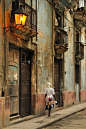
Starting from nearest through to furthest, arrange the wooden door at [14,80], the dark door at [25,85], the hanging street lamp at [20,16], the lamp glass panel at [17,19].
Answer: the hanging street lamp at [20,16], the lamp glass panel at [17,19], the wooden door at [14,80], the dark door at [25,85]

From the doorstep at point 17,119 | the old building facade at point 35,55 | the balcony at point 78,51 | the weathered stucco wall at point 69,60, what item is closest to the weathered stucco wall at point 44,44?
the old building facade at point 35,55

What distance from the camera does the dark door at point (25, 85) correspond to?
1205cm

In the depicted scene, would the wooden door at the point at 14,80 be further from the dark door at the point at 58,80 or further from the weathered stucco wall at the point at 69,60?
the weathered stucco wall at the point at 69,60

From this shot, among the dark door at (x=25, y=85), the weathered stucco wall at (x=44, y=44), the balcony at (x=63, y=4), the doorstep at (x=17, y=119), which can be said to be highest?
the balcony at (x=63, y=4)

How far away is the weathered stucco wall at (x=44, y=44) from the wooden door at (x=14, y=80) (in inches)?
78.4

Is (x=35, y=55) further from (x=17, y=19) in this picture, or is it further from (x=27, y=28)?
(x=17, y=19)

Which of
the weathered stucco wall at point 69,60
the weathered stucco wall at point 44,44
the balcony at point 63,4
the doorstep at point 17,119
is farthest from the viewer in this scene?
the weathered stucco wall at point 69,60

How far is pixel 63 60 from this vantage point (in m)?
17.5

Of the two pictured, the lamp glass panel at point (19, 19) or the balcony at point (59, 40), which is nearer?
the lamp glass panel at point (19, 19)

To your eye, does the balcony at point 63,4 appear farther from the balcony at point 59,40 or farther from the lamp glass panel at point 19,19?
the lamp glass panel at point 19,19

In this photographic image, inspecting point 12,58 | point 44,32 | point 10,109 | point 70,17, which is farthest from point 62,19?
point 10,109

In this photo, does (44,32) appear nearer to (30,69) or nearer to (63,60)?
(30,69)

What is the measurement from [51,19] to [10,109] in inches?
249

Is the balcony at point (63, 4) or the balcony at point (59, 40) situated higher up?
the balcony at point (63, 4)
